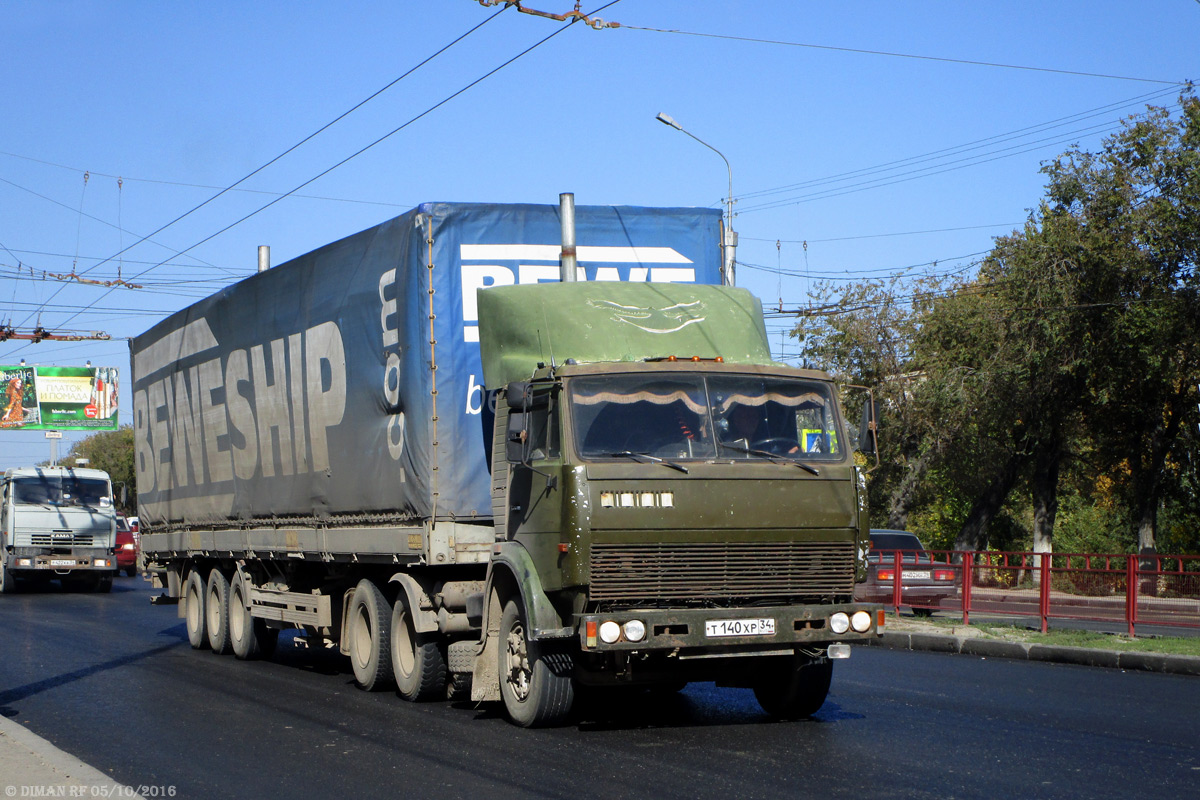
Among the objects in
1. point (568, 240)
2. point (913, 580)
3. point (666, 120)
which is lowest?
point (913, 580)

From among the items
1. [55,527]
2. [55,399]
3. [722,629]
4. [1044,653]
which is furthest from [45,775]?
[55,399]

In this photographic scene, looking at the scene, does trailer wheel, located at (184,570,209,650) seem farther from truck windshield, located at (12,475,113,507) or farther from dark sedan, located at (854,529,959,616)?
truck windshield, located at (12,475,113,507)

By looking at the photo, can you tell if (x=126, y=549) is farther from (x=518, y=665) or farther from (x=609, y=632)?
(x=609, y=632)

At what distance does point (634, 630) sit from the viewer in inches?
324

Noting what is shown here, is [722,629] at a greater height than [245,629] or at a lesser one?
greater

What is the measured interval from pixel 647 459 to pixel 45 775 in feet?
13.0

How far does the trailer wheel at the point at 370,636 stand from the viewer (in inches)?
451

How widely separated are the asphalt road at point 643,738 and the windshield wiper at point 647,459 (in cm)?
181

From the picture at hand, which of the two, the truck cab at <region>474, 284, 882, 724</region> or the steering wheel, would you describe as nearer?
the truck cab at <region>474, 284, 882, 724</region>

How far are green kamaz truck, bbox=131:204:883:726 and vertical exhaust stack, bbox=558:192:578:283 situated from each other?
7.7 inches

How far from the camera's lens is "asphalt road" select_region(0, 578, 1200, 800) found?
7.18 meters

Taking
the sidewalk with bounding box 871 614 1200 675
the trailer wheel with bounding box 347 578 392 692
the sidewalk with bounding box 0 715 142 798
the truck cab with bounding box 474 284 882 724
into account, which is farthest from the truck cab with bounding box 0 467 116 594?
the truck cab with bounding box 474 284 882 724

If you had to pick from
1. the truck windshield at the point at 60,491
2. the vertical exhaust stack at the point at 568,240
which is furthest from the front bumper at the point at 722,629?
the truck windshield at the point at 60,491

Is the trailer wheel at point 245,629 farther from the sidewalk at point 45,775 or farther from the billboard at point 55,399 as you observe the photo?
the billboard at point 55,399
